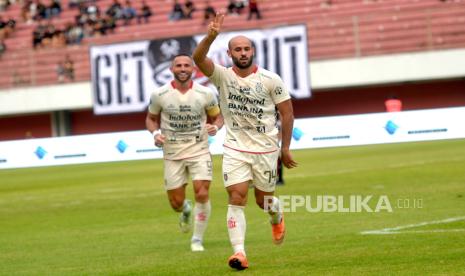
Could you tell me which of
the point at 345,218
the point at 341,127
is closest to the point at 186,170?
the point at 345,218

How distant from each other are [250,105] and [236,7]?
3561cm

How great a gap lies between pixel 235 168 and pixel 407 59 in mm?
31912

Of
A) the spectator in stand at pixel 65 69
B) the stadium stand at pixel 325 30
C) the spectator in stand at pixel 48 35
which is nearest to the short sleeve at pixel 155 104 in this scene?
the stadium stand at pixel 325 30

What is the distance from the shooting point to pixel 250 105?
447 inches

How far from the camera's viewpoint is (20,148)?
2600 centimetres

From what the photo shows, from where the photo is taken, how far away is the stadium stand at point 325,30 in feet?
138

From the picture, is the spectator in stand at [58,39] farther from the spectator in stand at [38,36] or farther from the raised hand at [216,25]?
the raised hand at [216,25]

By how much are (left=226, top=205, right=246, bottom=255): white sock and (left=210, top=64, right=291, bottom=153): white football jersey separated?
2.06 ft

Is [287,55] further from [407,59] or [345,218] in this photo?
[345,218]

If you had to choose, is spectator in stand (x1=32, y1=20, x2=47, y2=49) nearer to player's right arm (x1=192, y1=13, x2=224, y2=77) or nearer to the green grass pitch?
the green grass pitch

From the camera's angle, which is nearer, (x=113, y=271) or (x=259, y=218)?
(x=113, y=271)

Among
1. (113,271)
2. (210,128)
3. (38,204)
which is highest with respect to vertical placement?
(210,128)

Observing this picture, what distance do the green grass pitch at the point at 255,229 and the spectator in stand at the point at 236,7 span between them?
17.2m

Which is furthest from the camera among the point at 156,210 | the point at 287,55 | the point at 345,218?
the point at 287,55
